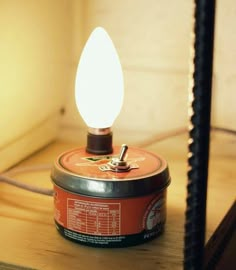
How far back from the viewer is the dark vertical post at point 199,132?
1.22ft

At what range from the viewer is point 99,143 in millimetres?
614

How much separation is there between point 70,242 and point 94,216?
4 centimetres

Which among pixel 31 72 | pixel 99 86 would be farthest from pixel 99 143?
pixel 31 72

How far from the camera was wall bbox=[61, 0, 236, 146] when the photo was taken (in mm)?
830

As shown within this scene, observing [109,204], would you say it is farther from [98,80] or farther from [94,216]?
[98,80]

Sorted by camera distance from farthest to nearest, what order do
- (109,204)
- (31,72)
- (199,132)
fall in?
(31,72) < (109,204) < (199,132)

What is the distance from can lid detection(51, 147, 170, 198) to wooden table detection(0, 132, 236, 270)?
53 millimetres

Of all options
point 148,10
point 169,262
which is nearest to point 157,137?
point 148,10

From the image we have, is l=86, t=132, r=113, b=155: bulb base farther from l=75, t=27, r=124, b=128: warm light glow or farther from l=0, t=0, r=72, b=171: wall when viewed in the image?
l=0, t=0, r=72, b=171: wall

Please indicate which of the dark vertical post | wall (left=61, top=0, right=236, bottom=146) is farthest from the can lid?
wall (left=61, top=0, right=236, bottom=146)

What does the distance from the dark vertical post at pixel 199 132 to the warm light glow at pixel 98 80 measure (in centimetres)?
23

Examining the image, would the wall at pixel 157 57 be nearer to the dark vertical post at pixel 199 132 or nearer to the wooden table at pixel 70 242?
the wooden table at pixel 70 242

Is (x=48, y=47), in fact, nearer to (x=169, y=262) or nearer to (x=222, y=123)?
(x=222, y=123)

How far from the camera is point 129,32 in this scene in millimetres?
852
